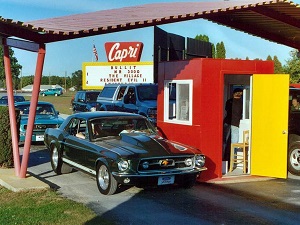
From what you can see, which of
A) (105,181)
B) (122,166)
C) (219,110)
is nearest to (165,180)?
(122,166)

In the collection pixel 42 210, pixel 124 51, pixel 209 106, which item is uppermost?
pixel 124 51

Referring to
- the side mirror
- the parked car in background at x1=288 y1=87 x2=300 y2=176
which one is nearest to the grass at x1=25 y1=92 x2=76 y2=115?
the side mirror

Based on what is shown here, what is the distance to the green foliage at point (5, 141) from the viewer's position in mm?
10766

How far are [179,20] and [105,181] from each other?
365 centimetres

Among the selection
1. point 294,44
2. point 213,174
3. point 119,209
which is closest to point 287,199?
point 213,174

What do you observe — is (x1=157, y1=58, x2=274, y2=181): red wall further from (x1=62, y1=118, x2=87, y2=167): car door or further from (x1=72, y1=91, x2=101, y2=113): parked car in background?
(x1=72, y1=91, x2=101, y2=113): parked car in background

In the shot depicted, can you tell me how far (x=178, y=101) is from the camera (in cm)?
1100

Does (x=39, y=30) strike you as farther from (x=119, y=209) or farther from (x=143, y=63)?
(x=143, y=63)

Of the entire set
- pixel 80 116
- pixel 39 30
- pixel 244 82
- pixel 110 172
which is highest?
pixel 39 30

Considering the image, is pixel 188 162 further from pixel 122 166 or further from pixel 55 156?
pixel 55 156

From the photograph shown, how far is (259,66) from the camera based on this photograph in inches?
426

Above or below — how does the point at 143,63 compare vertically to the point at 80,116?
above

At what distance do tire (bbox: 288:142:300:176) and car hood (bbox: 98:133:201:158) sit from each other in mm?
3406

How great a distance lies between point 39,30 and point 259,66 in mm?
5159
